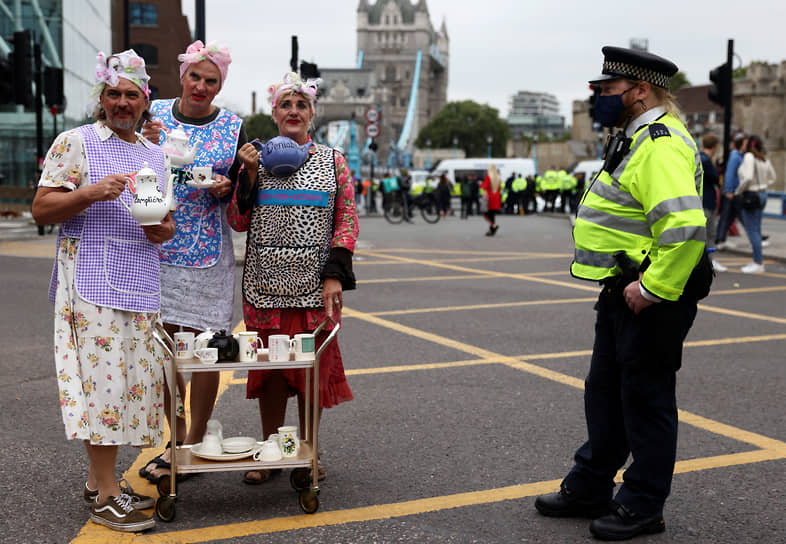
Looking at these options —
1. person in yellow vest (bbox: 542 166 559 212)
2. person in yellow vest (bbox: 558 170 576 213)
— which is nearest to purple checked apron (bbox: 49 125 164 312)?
person in yellow vest (bbox: 558 170 576 213)

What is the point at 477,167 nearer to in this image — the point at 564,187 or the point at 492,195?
the point at 564,187

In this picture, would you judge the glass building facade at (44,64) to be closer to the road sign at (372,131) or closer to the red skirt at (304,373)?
the road sign at (372,131)

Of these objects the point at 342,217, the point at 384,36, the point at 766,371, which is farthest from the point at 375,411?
the point at 384,36

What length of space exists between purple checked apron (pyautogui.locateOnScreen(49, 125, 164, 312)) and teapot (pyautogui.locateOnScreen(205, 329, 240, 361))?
0.27m

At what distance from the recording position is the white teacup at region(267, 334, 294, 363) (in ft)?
12.5

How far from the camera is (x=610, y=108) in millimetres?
3643

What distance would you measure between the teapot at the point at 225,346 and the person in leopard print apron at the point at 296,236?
299mm

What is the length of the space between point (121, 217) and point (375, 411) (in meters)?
2.27

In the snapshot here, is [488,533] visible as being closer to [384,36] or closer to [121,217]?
[121,217]

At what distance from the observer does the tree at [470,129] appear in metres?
144

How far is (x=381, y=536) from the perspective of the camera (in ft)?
11.8

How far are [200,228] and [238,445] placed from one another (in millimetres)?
979

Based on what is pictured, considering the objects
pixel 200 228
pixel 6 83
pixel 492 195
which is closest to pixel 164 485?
pixel 200 228

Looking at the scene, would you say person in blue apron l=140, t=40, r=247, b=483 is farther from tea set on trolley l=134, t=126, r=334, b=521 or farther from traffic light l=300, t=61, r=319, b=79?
traffic light l=300, t=61, r=319, b=79
